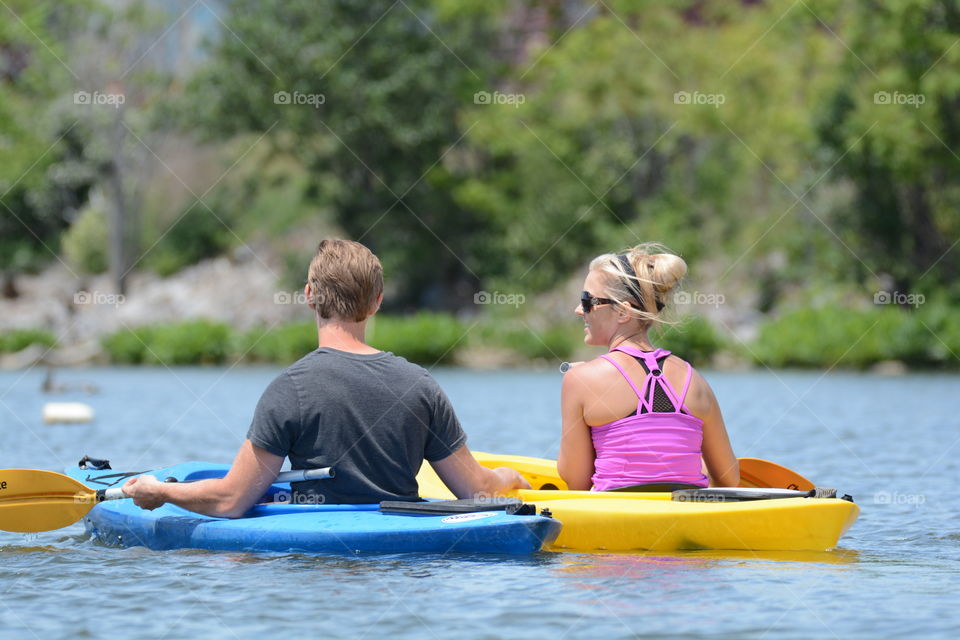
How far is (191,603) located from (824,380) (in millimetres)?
17211

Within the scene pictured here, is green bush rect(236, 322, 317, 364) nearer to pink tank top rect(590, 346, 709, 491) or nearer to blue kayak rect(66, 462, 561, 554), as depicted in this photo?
blue kayak rect(66, 462, 561, 554)

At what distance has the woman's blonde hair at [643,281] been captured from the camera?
492cm

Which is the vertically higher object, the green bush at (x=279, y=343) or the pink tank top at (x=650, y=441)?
the green bush at (x=279, y=343)

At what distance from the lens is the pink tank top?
500cm

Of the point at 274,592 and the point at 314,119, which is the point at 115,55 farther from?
the point at 274,592

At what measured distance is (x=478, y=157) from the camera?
105 ft

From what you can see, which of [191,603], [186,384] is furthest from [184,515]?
[186,384]

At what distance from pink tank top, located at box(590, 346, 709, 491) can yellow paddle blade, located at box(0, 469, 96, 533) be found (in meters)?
2.36

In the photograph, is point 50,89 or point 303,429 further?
point 50,89

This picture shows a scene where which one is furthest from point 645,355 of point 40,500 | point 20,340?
point 20,340

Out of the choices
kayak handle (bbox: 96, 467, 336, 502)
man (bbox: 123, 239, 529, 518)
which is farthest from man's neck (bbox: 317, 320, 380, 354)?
kayak handle (bbox: 96, 467, 336, 502)

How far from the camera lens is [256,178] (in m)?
32.4

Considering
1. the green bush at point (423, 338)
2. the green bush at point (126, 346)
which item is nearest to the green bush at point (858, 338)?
the green bush at point (423, 338)

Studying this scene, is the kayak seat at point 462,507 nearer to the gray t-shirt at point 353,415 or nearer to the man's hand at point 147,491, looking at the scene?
the gray t-shirt at point 353,415
